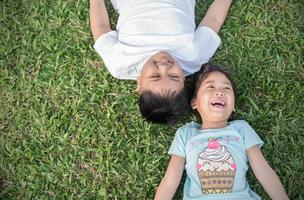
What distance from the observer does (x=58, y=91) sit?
3.34 metres

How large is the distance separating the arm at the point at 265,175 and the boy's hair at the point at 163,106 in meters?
0.52

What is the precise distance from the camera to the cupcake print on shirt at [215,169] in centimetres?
289

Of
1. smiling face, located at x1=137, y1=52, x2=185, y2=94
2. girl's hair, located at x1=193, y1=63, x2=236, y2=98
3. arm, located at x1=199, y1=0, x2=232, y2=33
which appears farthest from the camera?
arm, located at x1=199, y1=0, x2=232, y2=33

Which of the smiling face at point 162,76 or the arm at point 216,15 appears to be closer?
the smiling face at point 162,76

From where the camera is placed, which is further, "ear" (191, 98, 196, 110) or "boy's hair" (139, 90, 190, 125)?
"ear" (191, 98, 196, 110)

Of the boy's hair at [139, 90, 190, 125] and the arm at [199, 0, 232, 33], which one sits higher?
the arm at [199, 0, 232, 33]

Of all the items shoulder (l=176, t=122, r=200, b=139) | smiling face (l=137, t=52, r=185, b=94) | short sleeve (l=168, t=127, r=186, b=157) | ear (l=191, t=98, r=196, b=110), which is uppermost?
smiling face (l=137, t=52, r=185, b=94)

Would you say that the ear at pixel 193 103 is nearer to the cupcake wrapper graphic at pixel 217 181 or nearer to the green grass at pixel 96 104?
the green grass at pixel 96 104

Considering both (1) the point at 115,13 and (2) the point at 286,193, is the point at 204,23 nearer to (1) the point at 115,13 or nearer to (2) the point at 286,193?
(1) the point at 115,13

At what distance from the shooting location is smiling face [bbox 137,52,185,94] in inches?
113

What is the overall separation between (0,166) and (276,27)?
2.19 meters

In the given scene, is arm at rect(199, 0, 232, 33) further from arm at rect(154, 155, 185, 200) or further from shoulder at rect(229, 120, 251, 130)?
arm at rect(154, 155, 185, 200)

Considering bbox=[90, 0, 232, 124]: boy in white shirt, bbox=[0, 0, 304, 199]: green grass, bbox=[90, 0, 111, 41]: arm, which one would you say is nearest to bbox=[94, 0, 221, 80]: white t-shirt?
bbox=[90, 0, 232, 124]: boy in white shirt

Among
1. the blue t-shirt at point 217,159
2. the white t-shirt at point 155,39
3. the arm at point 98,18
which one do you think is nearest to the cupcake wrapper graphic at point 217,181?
the blue t-shirt at point 217,159
